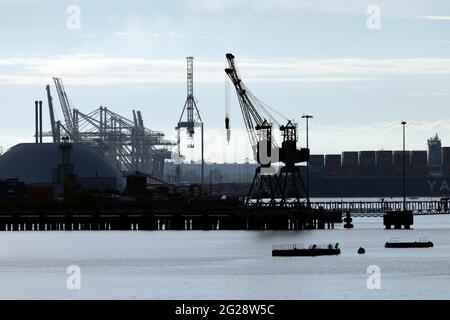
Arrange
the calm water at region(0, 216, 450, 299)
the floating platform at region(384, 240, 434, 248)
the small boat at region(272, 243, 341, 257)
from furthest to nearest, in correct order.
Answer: the floating platform at region(384, 240, 434, 248), the small boat at region(272, 243, 341, 257), the calm water at region(0, 216, 450, 299)

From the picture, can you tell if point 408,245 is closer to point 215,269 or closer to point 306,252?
point 306,252

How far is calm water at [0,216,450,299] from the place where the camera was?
88.1 m

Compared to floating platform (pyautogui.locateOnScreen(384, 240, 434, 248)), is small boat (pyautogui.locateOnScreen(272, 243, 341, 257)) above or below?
above

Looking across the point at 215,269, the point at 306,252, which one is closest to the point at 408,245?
the point at 306,252

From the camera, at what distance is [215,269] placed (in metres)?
110

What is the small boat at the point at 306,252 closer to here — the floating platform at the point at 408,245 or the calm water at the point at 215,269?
the calm water at the point at 215,269

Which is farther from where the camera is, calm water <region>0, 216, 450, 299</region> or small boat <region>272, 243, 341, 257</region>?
small boat <region>272, 243, 341, 257</region>

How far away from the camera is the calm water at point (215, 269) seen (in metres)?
88.1

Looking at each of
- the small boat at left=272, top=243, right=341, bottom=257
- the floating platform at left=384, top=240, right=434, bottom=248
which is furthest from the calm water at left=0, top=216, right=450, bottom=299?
the floating platform at left=384, top=240, right=434, bottom=248

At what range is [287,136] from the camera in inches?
7667

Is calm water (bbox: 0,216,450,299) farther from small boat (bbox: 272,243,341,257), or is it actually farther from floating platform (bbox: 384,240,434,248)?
floating platform (bbox: 384,240,434,248)

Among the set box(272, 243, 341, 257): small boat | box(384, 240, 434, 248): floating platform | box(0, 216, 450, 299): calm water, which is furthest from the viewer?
box(384, 240, 434, 248): floating platform

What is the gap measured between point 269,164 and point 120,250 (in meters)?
60.1
